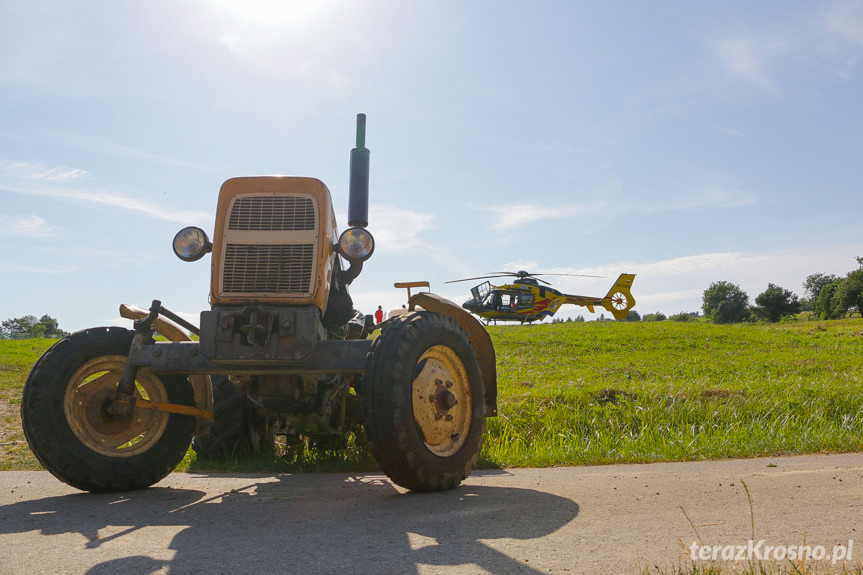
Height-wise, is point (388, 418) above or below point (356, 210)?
below

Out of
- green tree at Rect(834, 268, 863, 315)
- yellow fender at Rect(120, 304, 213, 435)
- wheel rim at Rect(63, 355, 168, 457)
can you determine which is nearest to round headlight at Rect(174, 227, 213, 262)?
yellow fender at Rect(120, 304, 213, 435)

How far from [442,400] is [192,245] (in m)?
1.94

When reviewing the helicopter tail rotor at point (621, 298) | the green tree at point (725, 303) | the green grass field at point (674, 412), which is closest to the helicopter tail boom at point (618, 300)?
the helicopter tail rotor at point (621, 298)

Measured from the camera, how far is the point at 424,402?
4.09 m

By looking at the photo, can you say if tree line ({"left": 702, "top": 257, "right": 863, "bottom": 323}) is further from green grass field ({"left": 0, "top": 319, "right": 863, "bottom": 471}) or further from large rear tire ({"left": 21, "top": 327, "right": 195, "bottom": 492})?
large rear tire ({"left": 21, "top": 327, "right": 195, "bottom": 492})

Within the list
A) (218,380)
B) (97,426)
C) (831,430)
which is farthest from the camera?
(831,430)

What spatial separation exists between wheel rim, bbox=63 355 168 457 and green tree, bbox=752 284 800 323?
90.3 meters

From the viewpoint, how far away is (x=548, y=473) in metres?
5.32

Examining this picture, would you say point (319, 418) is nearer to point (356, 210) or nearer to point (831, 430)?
point (356, 210)

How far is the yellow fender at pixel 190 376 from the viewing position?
483 centimetres

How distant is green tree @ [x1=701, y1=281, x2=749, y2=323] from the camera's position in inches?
3509

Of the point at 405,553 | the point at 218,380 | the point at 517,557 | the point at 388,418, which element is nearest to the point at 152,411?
the point at 218,380

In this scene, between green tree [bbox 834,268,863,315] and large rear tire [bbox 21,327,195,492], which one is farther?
green tree [bbox 834,268,863,315]

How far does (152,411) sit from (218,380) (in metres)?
0.97
